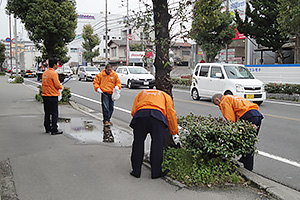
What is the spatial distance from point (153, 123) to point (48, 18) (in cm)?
1011

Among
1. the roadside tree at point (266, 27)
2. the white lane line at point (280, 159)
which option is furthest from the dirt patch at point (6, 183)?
the roadside tree at point (266, 27)

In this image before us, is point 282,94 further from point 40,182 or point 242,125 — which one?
point 40,182

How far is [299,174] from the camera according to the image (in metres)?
4.98

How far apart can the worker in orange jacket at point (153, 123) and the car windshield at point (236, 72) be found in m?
9.85

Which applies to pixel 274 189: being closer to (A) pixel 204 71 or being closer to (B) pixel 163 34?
(B) pixel 163 34

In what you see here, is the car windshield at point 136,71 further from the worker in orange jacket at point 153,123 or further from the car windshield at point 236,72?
the worker in orange jacket at point 153,123

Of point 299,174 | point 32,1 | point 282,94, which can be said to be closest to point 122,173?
point 299,174

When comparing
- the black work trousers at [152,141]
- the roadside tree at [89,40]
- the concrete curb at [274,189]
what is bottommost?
the concrete curb at [274,189]

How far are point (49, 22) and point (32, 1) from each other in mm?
1283

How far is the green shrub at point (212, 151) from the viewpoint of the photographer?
13.4ft

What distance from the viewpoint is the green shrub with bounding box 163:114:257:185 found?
13.4 ft

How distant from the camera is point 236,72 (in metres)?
13.8

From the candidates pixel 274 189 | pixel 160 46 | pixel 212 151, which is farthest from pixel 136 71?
pixel 274 189

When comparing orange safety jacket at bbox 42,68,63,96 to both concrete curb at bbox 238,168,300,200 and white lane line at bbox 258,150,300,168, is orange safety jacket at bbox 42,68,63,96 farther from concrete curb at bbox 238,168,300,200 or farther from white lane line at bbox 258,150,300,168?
white lane line at bbox 258,150,300,168
